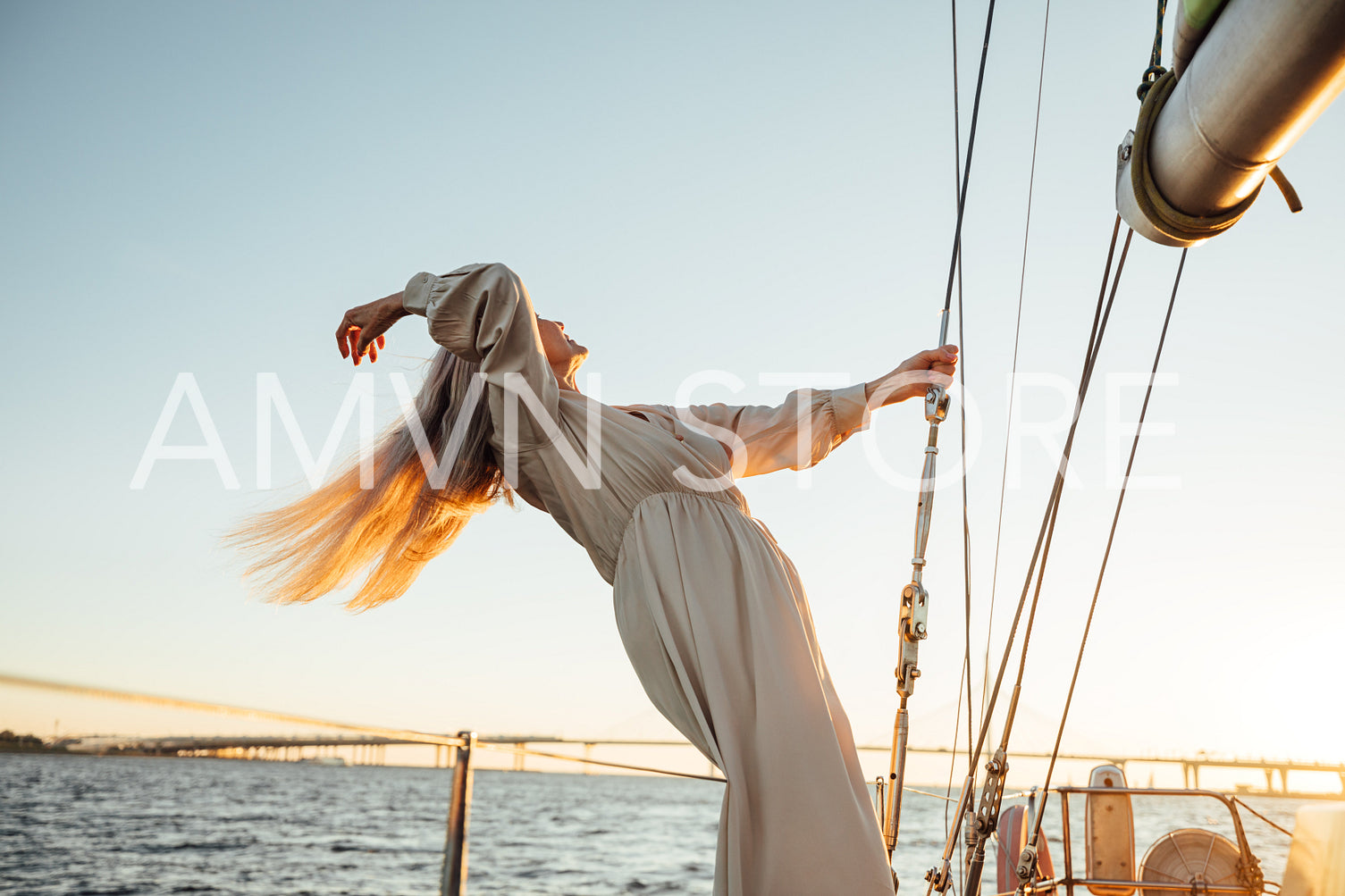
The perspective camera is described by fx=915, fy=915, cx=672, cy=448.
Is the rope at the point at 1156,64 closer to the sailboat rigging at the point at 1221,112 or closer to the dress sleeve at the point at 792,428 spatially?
the sailboat rigging at the point at 1221,112

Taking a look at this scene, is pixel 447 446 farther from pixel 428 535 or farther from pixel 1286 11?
pixel 1286 11

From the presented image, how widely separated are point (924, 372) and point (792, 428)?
25 centimetres

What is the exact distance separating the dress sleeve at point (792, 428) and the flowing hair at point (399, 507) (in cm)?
40

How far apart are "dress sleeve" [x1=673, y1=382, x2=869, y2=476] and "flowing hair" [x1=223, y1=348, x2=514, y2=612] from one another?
0.40m

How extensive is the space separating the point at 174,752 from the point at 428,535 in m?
0.65

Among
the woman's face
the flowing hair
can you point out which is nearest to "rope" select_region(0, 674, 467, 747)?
the flowing hair

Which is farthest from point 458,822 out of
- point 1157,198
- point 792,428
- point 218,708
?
point 1157,198

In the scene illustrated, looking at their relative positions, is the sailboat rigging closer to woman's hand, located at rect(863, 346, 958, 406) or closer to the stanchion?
woman's hand, located at rect(863, 346, 958, 406)

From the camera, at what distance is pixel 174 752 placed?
889 mm

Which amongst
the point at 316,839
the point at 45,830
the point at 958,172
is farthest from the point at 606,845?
the point at 958,172

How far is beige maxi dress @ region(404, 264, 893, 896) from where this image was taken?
3.55 ft

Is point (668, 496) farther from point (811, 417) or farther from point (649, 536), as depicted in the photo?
point (811, 417)

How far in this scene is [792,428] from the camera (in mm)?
1613

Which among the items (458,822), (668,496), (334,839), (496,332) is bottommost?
(334,839)
